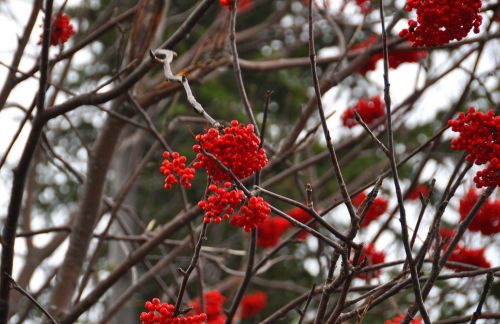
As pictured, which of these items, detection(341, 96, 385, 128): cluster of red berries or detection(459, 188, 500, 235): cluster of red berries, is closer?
detection(459, 188, 500, 235): cluster of red berries

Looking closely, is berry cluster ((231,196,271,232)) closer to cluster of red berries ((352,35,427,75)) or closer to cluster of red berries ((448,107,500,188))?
cluster of red berries ((448,107,500,188))

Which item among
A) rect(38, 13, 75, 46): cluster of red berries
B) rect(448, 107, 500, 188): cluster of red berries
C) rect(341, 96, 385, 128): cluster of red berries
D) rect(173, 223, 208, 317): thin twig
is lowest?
rect(173, 223, 208, 317): thin twig

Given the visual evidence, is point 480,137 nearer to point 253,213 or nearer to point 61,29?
point 253,213

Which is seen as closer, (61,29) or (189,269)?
(189,269)

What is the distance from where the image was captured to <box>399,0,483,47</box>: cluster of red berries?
2.09 metres

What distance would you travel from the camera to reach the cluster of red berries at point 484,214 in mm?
3465

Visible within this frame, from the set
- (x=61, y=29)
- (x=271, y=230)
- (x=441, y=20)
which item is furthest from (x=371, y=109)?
(x=441, y=20)

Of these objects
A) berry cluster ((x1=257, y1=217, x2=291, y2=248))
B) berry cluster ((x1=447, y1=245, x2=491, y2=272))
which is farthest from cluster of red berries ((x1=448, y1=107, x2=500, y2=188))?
berry cluster ((x1=257, y1=217, x2=291, y2=248))

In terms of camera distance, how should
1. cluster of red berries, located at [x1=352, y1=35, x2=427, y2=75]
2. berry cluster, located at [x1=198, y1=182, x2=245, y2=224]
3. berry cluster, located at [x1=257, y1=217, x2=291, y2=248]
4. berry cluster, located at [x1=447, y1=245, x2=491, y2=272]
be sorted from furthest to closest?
berry cluster, located at [x1=257, y1=217, x2=291, y2=248] → cluster of red berries, located at [x1=352, y1=35, x2=427, y2=75] → berry cluster, located at [x1=447, y1=245, x2=491, y2=272] → berry cluster, located at [x1=198, y1=182, x2=245, y2=224]

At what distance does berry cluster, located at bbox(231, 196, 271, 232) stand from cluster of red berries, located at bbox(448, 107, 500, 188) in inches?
21.9

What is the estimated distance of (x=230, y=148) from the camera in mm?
1836

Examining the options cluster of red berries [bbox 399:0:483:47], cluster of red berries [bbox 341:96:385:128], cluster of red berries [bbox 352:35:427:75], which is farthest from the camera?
cluster of red berries [bbox 341:96:385:128]

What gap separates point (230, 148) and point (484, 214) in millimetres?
2061

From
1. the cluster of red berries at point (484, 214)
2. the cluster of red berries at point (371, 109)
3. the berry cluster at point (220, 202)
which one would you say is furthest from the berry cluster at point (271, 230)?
the berry cluster at point (220, 202)
